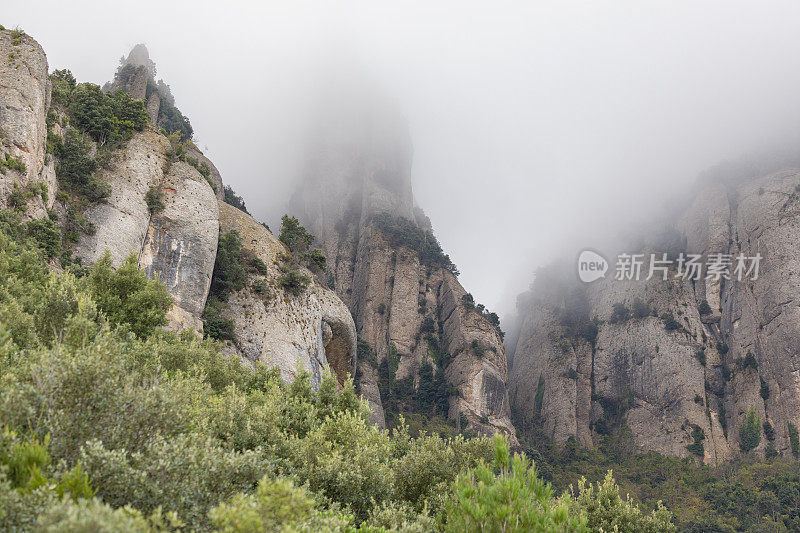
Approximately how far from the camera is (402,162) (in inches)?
5778

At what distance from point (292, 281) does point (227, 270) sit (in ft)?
21.4

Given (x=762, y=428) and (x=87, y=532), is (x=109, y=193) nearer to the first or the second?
(x=87, y=532)

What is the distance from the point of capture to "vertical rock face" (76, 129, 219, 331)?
115 ft

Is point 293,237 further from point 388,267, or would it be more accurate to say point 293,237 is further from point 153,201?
point 388,267

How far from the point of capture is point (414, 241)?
11756 centimetres

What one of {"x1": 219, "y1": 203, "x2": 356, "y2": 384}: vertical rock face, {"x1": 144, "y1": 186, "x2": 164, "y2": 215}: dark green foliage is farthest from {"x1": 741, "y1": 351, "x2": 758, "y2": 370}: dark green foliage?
{"x1": 144, "y1": 186, "x2": 164, "y2": 215}: dark green foliage

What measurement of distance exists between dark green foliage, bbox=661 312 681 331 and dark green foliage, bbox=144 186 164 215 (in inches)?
4474

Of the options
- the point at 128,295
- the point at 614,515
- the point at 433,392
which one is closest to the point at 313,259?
the point at 128,295

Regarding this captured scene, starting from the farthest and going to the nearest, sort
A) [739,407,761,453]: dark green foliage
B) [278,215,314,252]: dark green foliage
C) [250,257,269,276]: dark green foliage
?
[739,407,761,453]: dark green foliage
[278,215,314,252]: dark green foliage
[250,257,269,276]: dark green foliage

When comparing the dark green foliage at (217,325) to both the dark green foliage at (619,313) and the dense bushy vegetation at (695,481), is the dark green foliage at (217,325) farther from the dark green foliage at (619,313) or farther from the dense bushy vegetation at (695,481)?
the dark green foliage at (619,313)

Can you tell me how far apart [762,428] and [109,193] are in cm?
11305

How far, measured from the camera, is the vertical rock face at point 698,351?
9175 cm

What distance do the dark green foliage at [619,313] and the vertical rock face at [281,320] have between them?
92830mm

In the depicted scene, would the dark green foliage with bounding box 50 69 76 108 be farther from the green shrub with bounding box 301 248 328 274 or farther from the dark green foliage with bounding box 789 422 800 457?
the dark green foliage with bounding box 789 422 800 457
